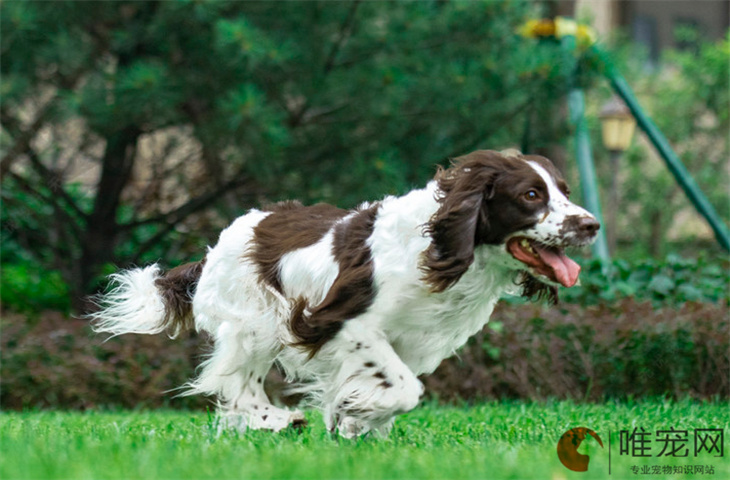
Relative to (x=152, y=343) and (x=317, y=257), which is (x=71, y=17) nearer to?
(x=152, y=343)

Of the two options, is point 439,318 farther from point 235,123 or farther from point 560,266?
point 235,123

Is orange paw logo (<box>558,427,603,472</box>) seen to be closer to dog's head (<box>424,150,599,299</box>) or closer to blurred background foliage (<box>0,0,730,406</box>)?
dog's head (<box>424,150,599,299</box>)

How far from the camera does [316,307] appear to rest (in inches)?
164

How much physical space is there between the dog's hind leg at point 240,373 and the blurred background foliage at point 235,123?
2.55 m

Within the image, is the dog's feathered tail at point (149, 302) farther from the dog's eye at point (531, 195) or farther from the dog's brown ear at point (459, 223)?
the dog's eye at point (531, 195)

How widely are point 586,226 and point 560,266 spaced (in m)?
0.22

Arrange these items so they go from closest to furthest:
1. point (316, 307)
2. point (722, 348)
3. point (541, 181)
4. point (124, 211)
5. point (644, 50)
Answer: point (541, 181), point (316, 307), point (722, 348), point (124, 211), point (644, 50)

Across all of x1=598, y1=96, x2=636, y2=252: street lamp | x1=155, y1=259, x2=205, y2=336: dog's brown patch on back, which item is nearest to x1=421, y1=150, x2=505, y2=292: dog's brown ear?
x1=155, y1=259, x2=205, y2=336: dog's brown patch on back

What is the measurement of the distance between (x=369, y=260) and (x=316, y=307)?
0.31m

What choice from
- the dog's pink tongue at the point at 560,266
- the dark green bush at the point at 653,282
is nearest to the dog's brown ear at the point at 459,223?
the dog's pink tongue at the point at 560,266

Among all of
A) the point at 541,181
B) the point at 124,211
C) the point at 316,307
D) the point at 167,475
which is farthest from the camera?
the point at 124,211

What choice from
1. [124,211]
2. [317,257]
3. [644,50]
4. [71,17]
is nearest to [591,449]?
[317,257]

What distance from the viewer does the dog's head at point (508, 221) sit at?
12.6 ft

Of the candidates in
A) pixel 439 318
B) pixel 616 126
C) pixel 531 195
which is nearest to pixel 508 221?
pixel 531 195
